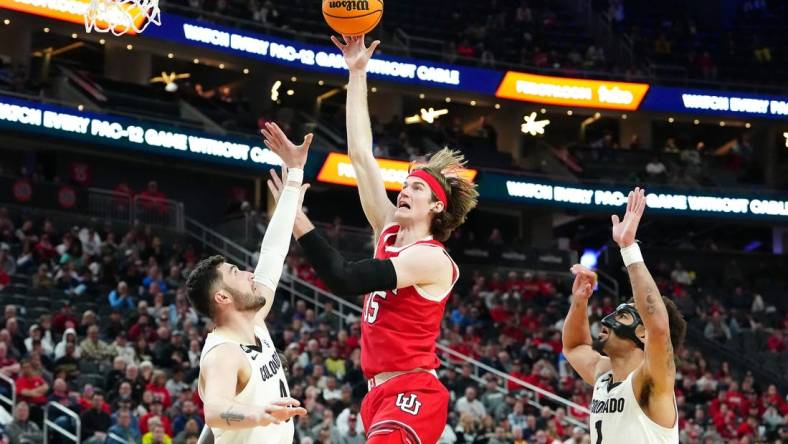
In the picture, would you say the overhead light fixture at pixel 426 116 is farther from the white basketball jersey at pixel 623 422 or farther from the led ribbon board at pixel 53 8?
the white basketball jersey at pixel 623 422

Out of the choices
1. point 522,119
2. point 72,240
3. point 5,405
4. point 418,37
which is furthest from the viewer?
point 522,119

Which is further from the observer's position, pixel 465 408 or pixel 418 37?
pixel 418 37

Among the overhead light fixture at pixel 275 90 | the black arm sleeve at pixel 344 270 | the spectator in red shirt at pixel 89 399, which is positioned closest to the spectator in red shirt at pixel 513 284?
the overhead light fixture at pixel 275 90

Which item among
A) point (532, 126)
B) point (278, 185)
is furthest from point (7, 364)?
point (532, 126)

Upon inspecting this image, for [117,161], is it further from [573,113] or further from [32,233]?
[573,113]

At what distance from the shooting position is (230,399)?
625cm

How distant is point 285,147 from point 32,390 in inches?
410

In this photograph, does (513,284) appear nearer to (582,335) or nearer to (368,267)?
(582,335)

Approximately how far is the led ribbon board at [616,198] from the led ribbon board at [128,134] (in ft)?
22.8

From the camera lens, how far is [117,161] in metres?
32.8

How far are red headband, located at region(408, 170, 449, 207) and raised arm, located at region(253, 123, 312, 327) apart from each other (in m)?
0.65

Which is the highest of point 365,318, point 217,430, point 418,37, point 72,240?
point 418,37

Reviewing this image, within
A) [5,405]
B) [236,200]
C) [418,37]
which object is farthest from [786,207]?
[5,405]

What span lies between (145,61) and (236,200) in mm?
4443
